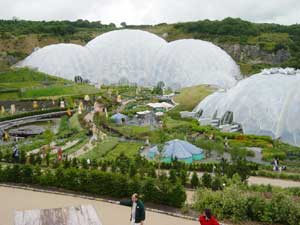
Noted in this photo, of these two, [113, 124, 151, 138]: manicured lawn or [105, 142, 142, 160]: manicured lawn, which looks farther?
[113, 124, 151, 138]: manicured lawn

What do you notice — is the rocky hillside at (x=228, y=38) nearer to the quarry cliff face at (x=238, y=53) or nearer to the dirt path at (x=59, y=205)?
the quarry cliff face at (x=238, y=53)

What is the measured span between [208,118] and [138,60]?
3931 cm

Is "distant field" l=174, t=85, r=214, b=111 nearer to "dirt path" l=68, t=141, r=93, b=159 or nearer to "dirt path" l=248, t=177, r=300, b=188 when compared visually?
"dirt path" l=68, t=141, r=93, b=159

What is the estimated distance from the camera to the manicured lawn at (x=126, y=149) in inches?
1223

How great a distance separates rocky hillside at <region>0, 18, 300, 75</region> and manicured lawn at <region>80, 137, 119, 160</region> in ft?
191

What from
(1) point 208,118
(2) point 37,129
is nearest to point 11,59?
(2) point 37,129

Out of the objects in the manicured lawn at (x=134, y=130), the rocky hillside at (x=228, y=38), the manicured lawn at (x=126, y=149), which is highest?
the rocky hillside at (x=228, y=38)

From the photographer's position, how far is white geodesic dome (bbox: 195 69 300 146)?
36938 millimetres

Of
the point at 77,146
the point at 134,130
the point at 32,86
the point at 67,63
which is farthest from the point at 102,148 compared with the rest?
the point at 67,63

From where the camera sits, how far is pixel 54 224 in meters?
11.6

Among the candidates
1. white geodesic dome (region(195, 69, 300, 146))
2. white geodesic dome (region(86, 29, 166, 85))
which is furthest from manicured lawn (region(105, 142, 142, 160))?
white geodesic dome (region(86, 29, 166, 85))

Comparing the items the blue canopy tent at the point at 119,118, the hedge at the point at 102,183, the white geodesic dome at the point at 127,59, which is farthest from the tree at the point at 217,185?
the white geodesic dome at the point at 127,59

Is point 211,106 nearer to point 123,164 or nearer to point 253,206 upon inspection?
point 123,164

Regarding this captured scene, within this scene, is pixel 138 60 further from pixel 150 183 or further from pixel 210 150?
pixel 150 183
